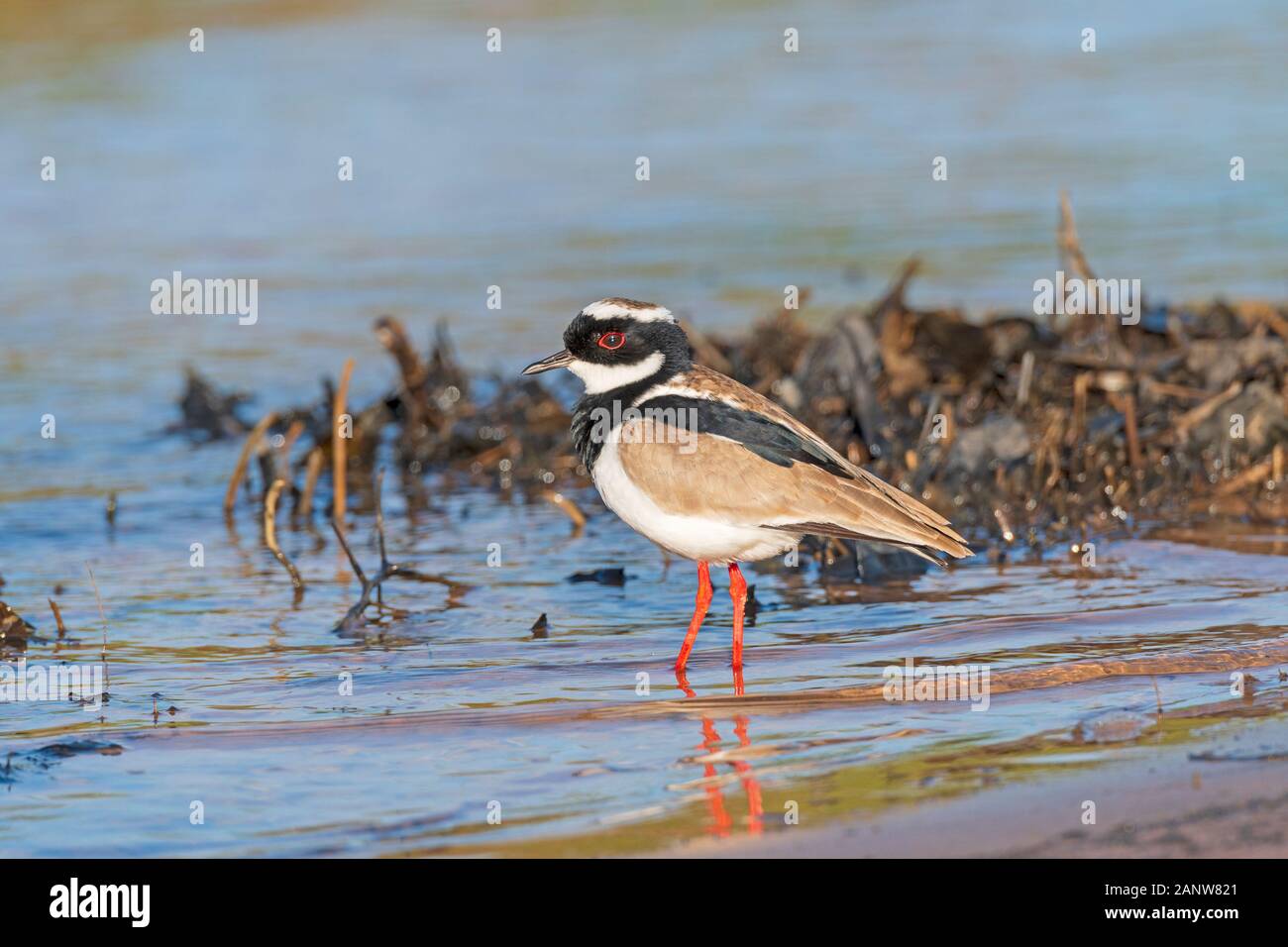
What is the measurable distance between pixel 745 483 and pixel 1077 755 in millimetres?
1850

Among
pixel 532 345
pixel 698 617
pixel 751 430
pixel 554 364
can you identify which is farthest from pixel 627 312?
pixel 532 345

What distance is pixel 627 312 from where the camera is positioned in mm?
7207

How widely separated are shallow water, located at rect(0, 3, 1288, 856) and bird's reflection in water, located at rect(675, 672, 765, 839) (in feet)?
0.08

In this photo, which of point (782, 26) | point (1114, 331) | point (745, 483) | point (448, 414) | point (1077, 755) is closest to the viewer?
point (1077, 755)

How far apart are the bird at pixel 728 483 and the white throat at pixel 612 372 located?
0.22 ft

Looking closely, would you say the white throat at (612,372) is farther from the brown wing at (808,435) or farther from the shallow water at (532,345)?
the shallow water at (532,345)

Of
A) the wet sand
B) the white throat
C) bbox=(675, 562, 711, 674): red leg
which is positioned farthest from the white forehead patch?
the wet sand

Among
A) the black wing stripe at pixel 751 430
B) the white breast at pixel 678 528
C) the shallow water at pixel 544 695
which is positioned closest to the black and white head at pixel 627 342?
the black wing stripe at pixel 751 430

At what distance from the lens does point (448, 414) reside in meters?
10.9

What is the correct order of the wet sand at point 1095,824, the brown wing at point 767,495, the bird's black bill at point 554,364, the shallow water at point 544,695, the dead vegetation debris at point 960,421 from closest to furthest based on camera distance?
the wet sand at point 1095,824, the shallow water at point 544,695, the brown wing at point 767,495, the bird's black bill at point 554,364, the dead vegetation debris at point 960,421

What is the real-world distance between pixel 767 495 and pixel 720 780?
154cm

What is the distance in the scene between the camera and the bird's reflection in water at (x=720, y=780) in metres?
5.08

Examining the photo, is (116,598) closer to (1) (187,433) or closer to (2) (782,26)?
(1) (187,433)
